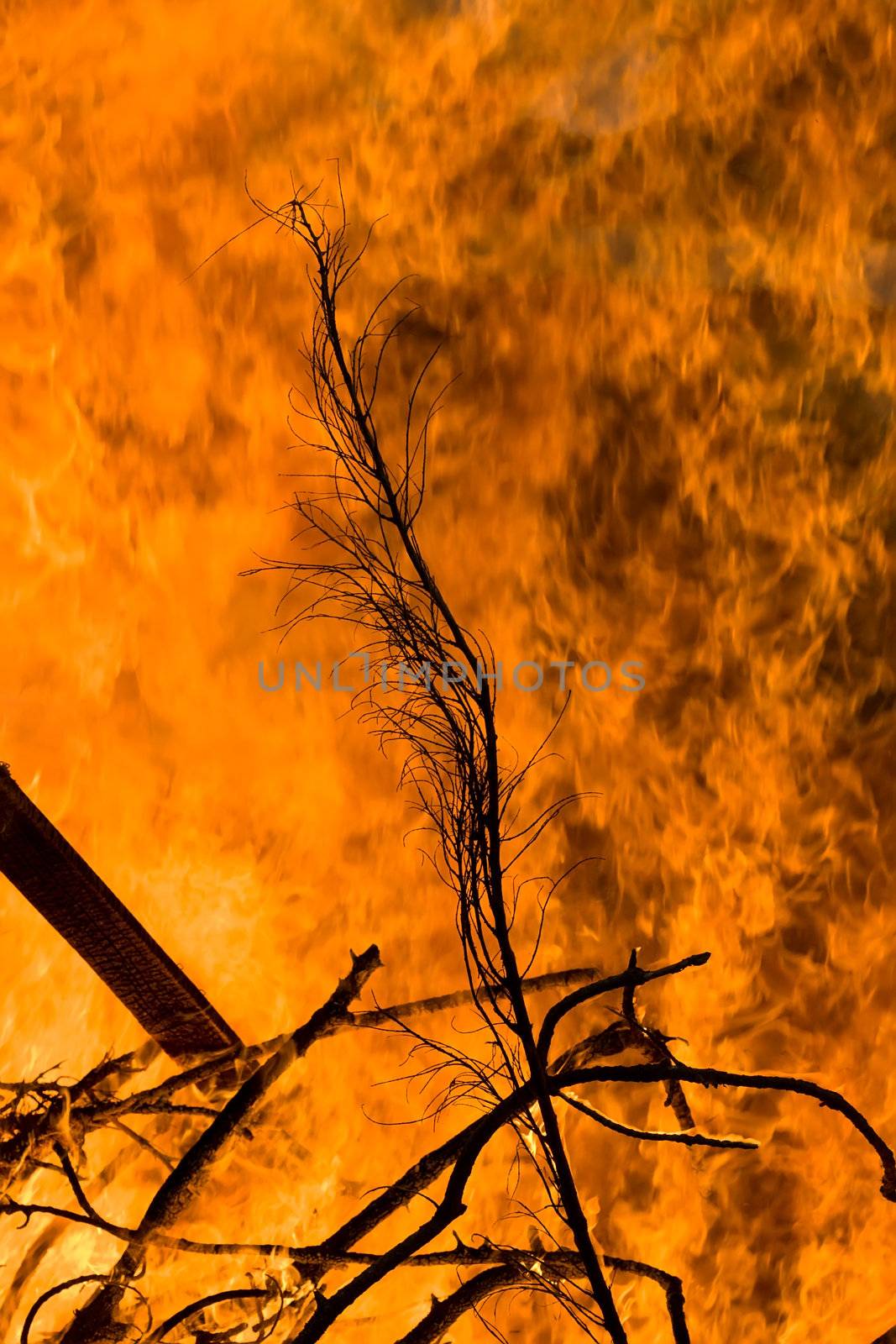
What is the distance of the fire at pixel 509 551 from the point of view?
62.2 inches

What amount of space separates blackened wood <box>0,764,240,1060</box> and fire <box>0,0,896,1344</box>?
366mm

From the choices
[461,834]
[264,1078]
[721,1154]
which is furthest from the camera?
[721,1154]

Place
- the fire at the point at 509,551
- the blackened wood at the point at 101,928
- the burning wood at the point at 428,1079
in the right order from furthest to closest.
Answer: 1. the fire at the point at 509,551
2. the blackened wood at the point at 101,928
3. the burning wood at the point at 428,1079

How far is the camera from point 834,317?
5.31 feet

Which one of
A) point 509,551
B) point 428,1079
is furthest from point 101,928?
point 509,551

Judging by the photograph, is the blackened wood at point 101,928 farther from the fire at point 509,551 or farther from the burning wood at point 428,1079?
the fire at point 509,551

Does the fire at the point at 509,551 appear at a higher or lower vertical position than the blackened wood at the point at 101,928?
higher

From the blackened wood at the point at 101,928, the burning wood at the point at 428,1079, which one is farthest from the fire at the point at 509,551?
the blackened wood at the point at 101,928

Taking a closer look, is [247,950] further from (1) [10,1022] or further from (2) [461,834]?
(2) [461,834]

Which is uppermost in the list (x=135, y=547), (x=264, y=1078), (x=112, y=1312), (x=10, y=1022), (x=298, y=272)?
(x=298, y=272)

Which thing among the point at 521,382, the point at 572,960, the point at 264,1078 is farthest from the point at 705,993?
the point at 521,382

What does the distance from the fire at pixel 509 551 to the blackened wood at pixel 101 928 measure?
0.37 m

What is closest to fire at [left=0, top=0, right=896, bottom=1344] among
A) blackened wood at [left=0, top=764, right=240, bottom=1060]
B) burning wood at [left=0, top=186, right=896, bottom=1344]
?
burning wood at [left=0, top=186, right=896, bottom=1344]

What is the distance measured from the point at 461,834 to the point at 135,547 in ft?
3.45
